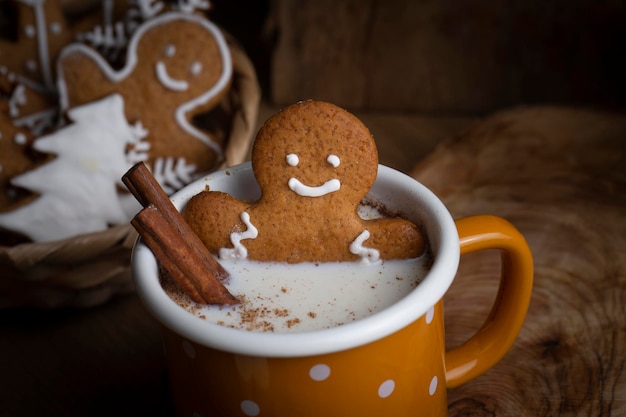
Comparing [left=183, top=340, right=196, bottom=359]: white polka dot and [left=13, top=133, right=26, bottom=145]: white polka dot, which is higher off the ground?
[left=183, top=340, right=196, bottom=359]: white polka dot

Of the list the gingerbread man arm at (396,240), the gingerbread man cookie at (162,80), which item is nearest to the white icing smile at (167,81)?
the gingerbread man cookie at (162,80)

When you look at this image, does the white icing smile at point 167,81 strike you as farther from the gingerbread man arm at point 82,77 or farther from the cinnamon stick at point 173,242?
the cinnamon stick at point 173,242

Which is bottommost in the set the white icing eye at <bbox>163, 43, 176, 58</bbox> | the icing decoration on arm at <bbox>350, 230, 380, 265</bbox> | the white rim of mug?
the white icing eye at <bbox>163, 43, 176, 58</bbox>

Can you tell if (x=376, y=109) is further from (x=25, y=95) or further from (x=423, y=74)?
(x=25, y=95)

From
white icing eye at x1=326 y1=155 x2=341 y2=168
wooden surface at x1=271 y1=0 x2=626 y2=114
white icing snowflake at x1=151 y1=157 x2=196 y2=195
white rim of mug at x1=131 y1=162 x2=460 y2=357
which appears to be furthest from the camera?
wooden surface at x1=271 y1=0 x2=626 y2=114

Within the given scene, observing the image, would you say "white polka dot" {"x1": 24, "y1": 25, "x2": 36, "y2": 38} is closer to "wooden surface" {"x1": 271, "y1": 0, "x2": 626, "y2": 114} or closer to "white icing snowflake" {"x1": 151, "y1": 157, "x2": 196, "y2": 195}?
"white icing snowflake" {"x1": 151, "y1": 157, "x2": 196, "y2": 195}

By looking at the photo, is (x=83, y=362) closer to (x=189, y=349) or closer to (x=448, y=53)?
(x=189, y=349)

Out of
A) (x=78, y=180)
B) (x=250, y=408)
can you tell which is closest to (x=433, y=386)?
(x=250, y=408)

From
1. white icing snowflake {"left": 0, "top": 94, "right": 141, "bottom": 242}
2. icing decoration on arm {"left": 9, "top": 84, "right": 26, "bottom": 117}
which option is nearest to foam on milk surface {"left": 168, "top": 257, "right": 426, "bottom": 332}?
white icing snowflake {"left": 0, "top": 94, "right": 141, "bottom": 242}
